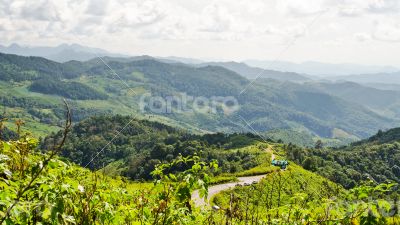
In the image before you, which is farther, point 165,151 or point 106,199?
point 165,151

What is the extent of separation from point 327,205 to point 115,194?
137 inches

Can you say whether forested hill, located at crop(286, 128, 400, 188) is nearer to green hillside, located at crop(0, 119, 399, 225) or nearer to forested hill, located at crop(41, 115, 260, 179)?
forested hill, located at crop(41, 115, 260, 179)

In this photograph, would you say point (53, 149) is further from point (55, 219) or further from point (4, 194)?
point (4, 194)

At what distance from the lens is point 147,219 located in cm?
631

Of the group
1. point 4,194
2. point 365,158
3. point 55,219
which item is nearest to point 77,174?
point 4,194

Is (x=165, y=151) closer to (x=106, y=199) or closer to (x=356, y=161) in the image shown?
(x=356, y=161)

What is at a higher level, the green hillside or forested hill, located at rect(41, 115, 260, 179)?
the green hillside

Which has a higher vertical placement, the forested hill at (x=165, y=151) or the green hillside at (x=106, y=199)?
the green hillside at (x=106, y=199)

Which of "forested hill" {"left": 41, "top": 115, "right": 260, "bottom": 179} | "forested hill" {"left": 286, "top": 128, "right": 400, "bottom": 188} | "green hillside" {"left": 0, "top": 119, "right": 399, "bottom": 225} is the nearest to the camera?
"green hillside" {"left": 0, "top": 119, "right": 399, "bottom": 225}

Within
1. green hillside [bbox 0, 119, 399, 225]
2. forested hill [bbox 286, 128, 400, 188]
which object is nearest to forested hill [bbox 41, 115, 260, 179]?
forested hill [bbox 286, 128, 400, 188]

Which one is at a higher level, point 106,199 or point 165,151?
point 106,199

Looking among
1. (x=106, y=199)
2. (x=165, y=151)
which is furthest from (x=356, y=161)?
(x=106, y=199)

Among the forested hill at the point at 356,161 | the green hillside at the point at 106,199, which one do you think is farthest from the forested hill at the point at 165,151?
the green hillside at the point at 106,199

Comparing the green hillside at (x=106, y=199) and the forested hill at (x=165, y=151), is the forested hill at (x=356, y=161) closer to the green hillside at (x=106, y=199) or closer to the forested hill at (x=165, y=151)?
the forested hill at (x=165, y=151)
